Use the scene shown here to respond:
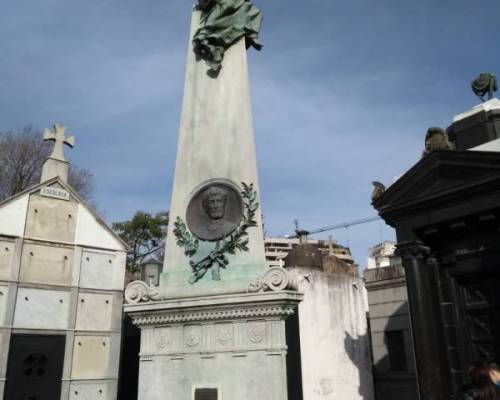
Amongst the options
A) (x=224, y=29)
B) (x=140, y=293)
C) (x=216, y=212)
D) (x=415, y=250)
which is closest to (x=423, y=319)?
(x=415, y=250)

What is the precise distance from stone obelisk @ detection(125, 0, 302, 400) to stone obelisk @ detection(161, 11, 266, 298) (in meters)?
0.02

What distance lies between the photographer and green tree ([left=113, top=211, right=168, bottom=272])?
2770cm

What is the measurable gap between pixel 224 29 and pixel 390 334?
40.4ft

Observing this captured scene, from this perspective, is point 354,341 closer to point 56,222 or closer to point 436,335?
point 436,335

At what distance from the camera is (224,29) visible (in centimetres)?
994

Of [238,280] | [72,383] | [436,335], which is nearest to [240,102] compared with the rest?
[238,280]

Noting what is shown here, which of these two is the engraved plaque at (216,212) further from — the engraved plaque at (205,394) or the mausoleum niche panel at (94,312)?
the mausoleum niche panel at (94,312)

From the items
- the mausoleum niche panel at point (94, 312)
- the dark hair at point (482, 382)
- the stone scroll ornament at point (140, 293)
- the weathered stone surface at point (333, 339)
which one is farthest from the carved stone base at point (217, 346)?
the weathered stone surface at point (333, 339)

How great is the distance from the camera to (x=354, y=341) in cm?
1563

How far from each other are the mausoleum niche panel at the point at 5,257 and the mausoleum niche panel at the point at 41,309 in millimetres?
560

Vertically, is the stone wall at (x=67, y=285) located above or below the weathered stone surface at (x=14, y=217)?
below

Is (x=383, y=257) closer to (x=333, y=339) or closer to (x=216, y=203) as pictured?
(x=333, y=339)

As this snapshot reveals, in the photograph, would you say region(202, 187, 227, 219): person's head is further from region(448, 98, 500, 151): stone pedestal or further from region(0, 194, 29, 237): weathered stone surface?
region(0, 194, 29, 237): weathered stone surface

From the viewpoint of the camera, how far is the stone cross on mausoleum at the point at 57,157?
14359mm
